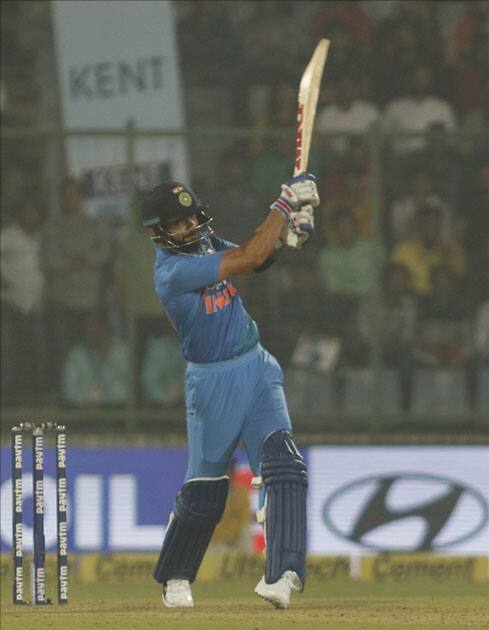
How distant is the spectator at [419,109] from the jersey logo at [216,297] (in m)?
6.52

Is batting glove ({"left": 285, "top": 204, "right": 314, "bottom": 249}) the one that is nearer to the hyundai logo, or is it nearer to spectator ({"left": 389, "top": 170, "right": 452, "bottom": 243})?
the hyundai logo

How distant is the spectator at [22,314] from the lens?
1241 cm

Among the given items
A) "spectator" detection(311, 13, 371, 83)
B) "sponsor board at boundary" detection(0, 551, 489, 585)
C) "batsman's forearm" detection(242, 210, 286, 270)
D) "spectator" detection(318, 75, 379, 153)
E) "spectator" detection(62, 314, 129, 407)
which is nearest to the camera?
"batsman's forearm" detection(242, 210, 286, 270)

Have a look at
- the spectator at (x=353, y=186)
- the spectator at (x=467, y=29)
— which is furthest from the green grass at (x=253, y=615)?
the spectator at (x=467, y=29)

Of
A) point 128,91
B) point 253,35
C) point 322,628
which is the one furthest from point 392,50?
point 322,628

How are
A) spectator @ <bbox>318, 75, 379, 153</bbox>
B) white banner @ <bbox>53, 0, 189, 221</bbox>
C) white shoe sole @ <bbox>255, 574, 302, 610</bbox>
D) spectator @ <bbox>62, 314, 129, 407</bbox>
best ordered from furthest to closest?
spectator @ <bbox>318, 75, 379, 153</bbox> < white banner @ <bbox>53, 0, 189, 221</bbox> < spectator @ <bbox>62, 314, 129, 407</bbox> < white shoe sole @ <bbox>255, 574, 302, 610</bbox>

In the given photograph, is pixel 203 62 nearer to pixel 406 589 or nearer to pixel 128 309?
pixel 128 309

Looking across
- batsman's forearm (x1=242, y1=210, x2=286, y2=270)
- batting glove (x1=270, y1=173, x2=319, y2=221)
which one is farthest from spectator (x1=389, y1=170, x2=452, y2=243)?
batsman's forearm (x1=242, y1=210, x2=286, y2=270)

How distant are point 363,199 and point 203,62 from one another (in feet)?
9.98

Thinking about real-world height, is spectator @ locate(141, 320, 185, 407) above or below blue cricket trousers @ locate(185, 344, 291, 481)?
below

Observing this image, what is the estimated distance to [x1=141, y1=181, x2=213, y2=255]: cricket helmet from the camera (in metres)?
8.27

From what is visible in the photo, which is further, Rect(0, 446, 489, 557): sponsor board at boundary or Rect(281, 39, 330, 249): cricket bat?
Rect(0, 446, 489, 557): sponsor board at boundary

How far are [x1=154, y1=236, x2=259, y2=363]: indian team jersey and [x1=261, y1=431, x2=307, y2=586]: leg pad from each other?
54 cm

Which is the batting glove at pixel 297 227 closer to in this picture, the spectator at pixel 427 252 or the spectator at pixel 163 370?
the spectator at pixel 163 370
